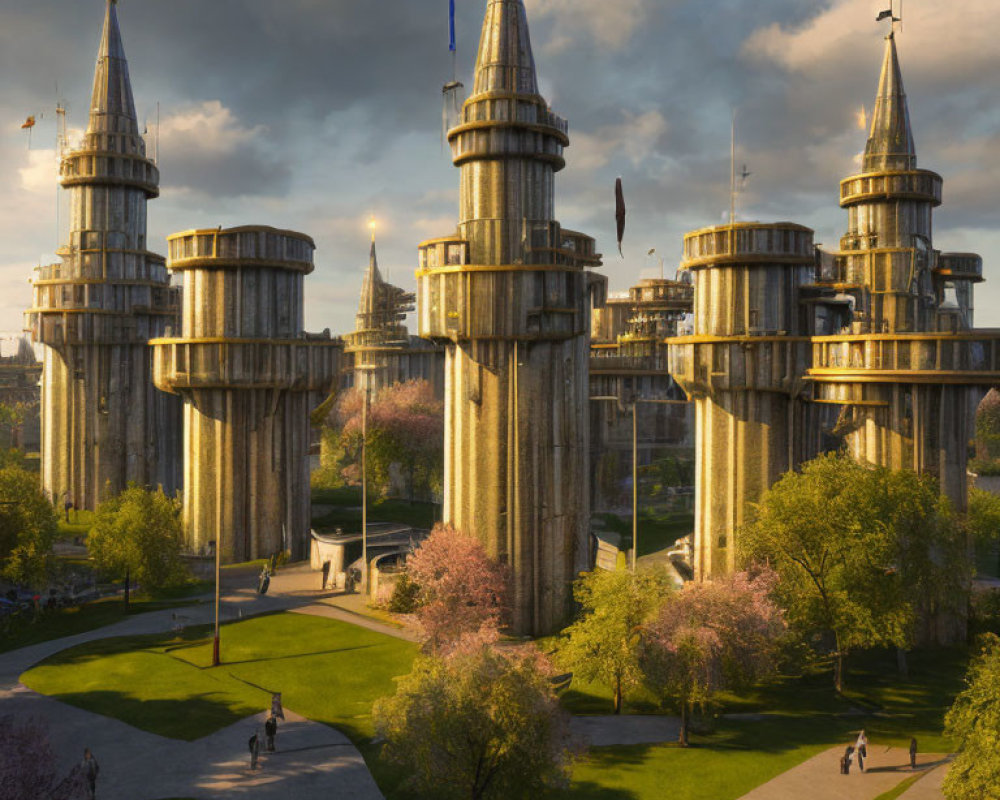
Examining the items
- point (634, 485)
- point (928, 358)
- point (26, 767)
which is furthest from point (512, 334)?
point (26, 767)

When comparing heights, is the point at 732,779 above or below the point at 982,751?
below

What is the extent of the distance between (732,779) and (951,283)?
6554 centimetres

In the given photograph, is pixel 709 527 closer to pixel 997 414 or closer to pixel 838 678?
pixel 838 678

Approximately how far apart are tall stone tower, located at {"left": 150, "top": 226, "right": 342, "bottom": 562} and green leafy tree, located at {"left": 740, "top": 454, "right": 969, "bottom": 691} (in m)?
39.2

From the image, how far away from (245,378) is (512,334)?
24.9m

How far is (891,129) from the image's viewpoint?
6612 cm

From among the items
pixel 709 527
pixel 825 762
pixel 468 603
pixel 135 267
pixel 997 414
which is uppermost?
pixel 135 267

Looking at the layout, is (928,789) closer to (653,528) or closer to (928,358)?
(928,358)

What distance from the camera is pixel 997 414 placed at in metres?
101

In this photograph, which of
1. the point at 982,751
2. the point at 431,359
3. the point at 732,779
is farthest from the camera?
the point at 431,359

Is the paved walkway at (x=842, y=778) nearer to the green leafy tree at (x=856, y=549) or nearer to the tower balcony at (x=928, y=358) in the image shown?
the green leafy tree at (x=856, y=549)

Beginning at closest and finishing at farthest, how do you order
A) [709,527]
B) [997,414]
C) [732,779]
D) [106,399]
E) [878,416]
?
1. [732,779]
2. [878,416]
3. [709,527]
4. [106,399]
5. [997,414]

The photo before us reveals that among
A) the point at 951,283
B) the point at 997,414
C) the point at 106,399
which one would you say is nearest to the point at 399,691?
the point at 106,399

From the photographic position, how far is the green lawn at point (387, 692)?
30.4m
